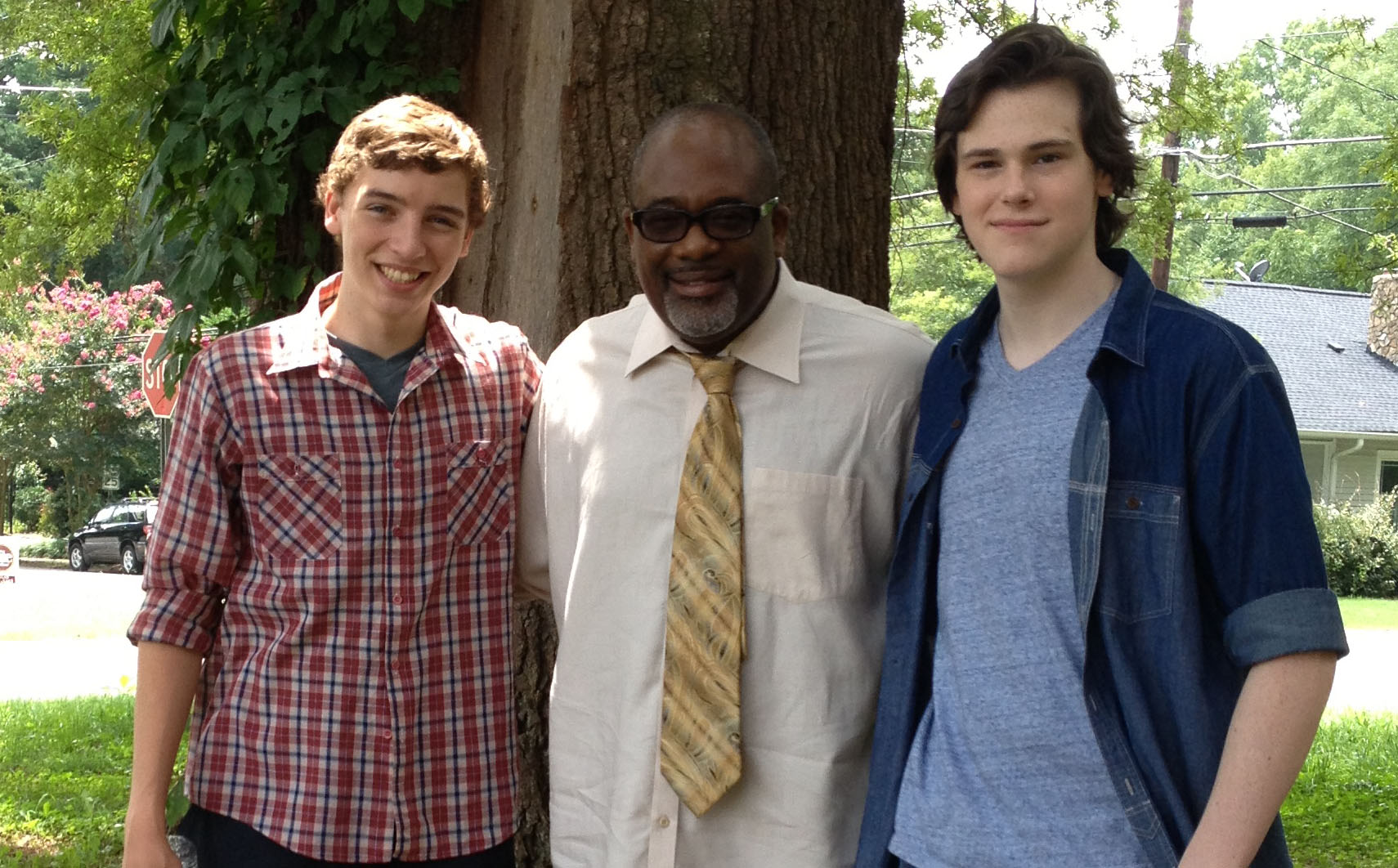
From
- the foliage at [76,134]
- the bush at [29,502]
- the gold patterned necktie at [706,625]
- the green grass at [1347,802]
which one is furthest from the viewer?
the bush at [29,502]

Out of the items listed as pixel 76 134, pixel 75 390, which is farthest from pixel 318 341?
pixel 75 390

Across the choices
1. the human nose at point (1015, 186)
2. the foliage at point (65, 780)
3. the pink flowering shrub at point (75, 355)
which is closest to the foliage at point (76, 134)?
the foliage at point (65, 780)

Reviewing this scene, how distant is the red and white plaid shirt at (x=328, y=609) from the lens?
2.46m

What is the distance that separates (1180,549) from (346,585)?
4.64 ft

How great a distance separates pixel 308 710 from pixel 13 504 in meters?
37.5

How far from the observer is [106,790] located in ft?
23.9

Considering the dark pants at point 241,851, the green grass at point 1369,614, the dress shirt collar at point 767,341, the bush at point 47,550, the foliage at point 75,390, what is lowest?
the bush at point 47,550

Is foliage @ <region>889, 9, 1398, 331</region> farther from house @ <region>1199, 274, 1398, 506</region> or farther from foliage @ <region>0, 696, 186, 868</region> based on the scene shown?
foliage @ <region>0, 696, 186, 868</region>

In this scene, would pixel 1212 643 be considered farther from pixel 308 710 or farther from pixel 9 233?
pixel 9 233

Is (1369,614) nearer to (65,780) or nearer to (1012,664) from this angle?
(65,780)

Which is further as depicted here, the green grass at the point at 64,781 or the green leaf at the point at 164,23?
the green grass at the point at 64,781

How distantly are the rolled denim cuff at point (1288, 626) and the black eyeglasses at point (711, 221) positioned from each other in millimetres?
1031

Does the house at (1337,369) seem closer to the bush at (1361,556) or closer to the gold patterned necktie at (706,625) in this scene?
the bush at (1361,556)

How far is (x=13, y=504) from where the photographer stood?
35.8 m
